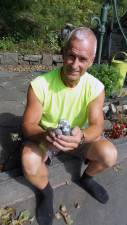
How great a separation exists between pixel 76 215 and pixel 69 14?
5.73 metres

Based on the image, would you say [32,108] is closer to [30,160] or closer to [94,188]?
[30,160]

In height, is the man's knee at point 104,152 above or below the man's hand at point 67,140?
below

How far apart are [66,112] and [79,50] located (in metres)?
0.61

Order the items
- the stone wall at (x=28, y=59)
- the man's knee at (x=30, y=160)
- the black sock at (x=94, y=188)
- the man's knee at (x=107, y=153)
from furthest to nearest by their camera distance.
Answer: the stone wall at (x=28, y=59)
the black sock at (x=94, y=188)
the man's knee at (x=107, y=153)
the man's knee at (x=30, y=160)

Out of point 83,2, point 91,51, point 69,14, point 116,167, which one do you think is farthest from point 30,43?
point 91,51

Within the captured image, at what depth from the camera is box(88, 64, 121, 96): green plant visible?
5.37 meters

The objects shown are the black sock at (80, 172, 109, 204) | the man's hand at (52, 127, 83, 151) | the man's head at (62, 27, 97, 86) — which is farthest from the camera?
the black sock at (80, 172, 109, 204)

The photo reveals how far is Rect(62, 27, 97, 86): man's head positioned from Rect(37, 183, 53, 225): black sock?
1.06 meters

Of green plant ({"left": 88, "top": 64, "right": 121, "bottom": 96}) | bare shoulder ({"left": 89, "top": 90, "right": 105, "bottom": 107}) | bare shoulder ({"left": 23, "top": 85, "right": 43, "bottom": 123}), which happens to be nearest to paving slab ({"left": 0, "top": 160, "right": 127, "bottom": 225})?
bare shoulder ({"left": 23, "top": 85, "right": 43, "bottom": 123})

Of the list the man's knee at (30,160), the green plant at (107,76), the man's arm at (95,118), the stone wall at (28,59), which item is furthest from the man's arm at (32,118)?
the stone wall at (28,59)

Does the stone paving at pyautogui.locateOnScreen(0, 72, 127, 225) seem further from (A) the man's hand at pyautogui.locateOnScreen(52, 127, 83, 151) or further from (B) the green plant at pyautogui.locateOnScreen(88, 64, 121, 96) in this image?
(B) the green plant at pyautogui.locateOnScreen(88, 64, 121, 96)

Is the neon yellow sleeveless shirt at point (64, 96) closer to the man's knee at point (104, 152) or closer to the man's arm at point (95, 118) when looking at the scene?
the man's arm at point (95, 118)

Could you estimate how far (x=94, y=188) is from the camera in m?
3.86

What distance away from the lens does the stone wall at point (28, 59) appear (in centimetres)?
732
